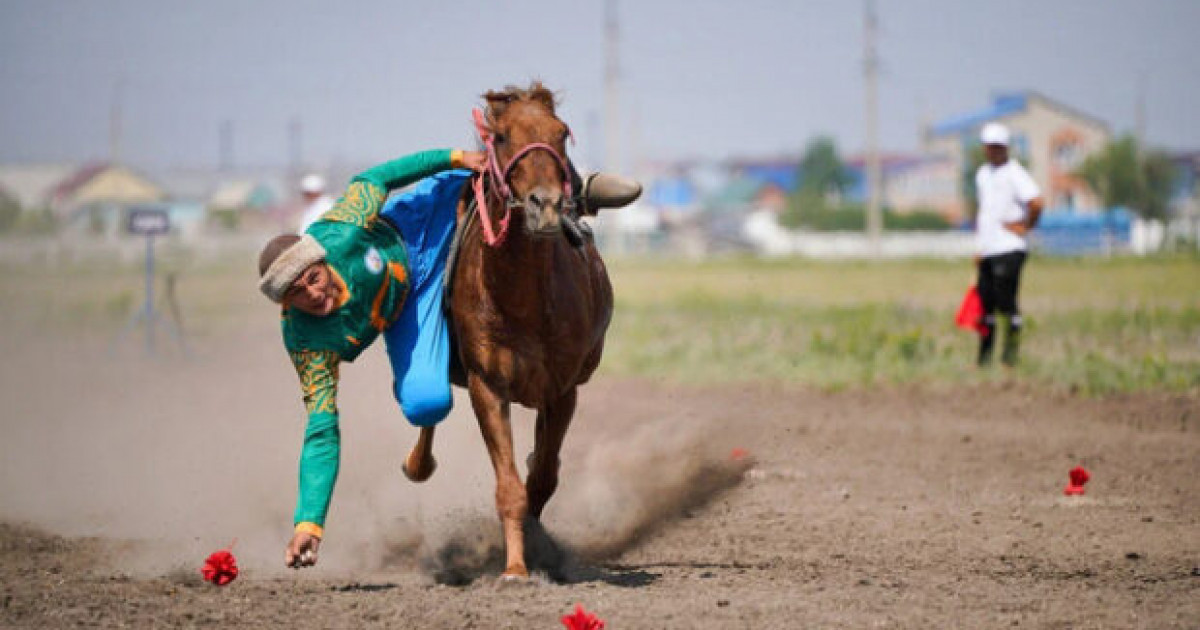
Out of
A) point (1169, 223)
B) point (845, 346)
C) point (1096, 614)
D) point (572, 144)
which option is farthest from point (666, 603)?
point (1169, 223)

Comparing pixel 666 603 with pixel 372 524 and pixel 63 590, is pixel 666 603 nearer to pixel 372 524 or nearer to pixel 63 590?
pixel 63 590

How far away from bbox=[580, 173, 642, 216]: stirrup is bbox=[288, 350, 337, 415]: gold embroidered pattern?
1.37 m

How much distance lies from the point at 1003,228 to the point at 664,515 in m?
6.80

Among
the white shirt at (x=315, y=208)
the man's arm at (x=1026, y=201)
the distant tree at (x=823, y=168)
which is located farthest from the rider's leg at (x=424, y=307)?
the distant tree at (x=823, y=168)

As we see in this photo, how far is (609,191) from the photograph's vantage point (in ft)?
23.8

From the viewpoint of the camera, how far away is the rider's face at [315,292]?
6820 mm

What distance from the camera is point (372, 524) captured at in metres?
9.06

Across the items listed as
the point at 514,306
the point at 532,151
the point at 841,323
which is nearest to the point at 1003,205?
the point at 841,323

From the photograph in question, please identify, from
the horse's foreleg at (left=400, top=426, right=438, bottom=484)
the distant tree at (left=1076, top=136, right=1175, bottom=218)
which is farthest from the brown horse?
the distant tree at (left=1076, top=136, right=1175, bottom=218)

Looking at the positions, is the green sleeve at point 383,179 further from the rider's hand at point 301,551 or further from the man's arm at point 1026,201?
the man's arm at point 1026,201

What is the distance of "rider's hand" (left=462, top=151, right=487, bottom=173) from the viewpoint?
7.30 meters

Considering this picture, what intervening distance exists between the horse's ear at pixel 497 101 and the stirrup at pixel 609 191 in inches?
21.3

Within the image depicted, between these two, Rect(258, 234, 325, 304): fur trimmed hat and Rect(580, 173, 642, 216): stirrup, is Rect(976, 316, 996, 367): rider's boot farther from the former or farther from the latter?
Rect(258, 234, 325, 304): fur trimmed hat

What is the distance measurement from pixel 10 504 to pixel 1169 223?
6890 centimetres
